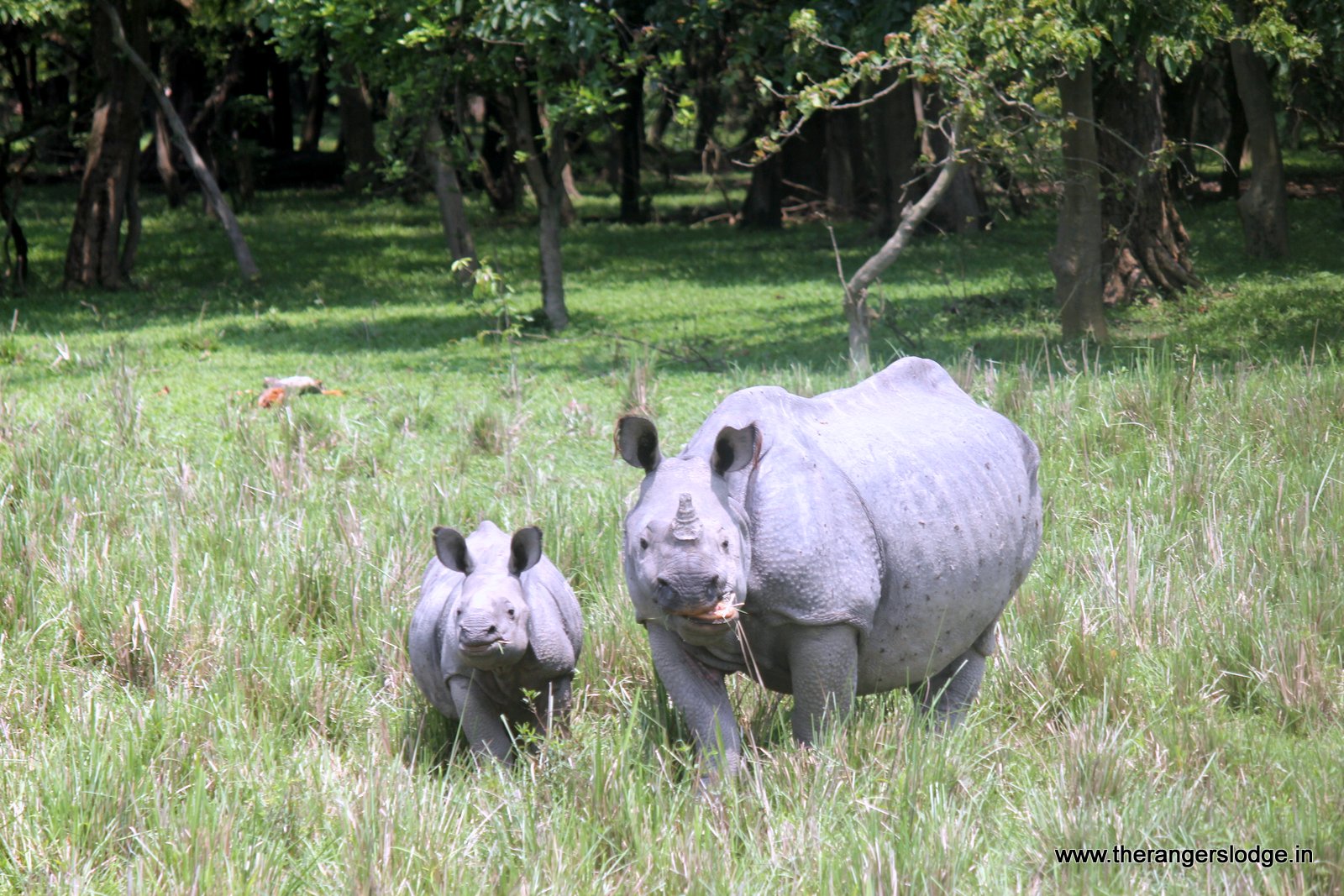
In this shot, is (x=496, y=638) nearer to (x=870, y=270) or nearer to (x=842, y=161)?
(x=870, y=270)

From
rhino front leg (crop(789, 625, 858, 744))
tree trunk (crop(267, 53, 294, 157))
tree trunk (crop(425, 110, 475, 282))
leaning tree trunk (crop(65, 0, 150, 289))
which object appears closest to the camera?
rhino front leg (crop(789, 625, 858, 744))

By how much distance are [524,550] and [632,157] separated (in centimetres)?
2064

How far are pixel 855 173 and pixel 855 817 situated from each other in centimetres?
2262

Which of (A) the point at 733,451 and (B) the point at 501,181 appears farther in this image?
(B) the point at 501,181

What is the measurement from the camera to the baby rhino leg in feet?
14.9

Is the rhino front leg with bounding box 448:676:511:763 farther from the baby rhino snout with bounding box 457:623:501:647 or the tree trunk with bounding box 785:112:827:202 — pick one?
the tree trunk with bounding box 785:112:827:202

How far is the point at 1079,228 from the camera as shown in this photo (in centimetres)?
1189

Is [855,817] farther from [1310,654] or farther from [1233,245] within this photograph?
[1233,245]

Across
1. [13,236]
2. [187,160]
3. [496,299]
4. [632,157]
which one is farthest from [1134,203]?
[13,236]

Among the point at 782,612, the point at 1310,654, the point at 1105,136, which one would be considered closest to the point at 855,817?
the point at 782,612

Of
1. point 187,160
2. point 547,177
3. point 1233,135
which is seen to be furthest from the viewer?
point 1233,135

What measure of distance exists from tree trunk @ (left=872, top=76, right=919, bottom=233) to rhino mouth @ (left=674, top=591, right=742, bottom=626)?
54.0 feet

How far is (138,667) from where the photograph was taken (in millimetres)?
5418

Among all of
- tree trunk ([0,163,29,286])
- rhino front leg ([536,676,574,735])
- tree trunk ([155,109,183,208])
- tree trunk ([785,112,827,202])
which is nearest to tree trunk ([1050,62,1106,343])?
rhino front leg ([536,676,574,735])
